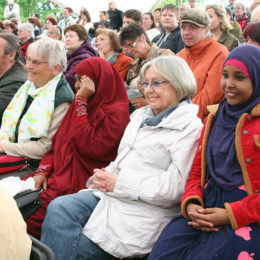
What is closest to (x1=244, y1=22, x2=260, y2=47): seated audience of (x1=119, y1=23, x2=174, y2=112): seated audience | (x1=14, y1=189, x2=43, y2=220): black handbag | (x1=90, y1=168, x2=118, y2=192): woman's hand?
(x1=119, y1=23, x2=174, y2=112): seated audience

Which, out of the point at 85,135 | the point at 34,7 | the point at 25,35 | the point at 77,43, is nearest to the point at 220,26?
the point at 77,43

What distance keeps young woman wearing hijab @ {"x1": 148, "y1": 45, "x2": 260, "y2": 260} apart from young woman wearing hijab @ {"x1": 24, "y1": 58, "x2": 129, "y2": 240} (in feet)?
2.97

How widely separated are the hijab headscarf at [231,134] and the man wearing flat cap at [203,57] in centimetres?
139

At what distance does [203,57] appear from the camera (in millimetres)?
3600

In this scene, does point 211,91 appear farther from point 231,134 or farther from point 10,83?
point 10,83

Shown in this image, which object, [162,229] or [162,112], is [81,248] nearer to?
[162,229]

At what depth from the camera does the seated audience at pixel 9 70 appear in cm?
380

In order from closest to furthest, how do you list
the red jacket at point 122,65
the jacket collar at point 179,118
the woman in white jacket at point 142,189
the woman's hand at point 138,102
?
the woman in white jacket at point 142,189 → the jacket collar at point 179,118 → the woman's hand at point 138,102 → the red jacket at point 122,65

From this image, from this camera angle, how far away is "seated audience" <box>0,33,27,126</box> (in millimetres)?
3803

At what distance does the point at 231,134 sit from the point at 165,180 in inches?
18.6

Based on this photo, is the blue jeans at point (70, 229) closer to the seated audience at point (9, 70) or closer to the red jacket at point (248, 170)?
the red jacket at point (248, 170)

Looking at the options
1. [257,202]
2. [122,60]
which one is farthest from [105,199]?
[122,60]

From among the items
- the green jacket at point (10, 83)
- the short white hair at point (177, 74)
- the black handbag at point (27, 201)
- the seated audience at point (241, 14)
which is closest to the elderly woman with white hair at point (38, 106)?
the green jacket at point (10, 83)

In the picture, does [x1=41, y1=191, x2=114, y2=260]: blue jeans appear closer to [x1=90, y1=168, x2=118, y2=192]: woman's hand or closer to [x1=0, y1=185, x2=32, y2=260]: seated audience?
[x1=90, y1=168, x2=118, y2=192]: woman's hand
